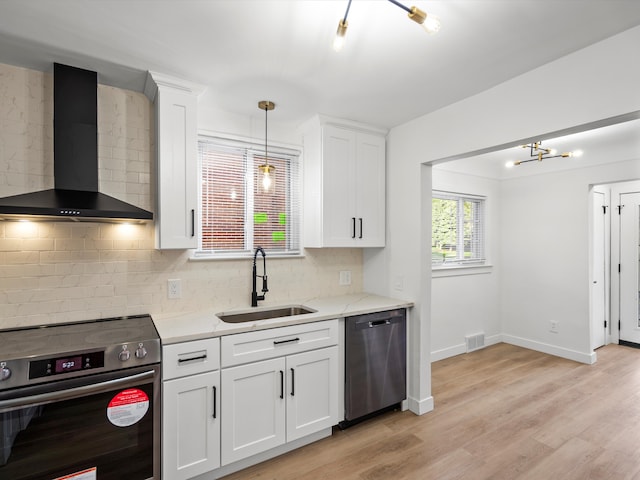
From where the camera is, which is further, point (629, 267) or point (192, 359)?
point (629, 267)

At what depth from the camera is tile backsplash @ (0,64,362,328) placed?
2.01m

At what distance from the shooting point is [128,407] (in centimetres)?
175

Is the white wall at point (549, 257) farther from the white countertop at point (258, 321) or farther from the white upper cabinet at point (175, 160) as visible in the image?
the white upper cabinet at point (175, 160)

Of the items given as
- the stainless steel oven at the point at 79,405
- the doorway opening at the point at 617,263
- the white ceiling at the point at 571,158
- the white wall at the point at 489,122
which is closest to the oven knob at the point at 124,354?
the stainless steel oven at the point at 79,405

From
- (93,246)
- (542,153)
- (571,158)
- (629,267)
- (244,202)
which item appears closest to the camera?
(93,246)

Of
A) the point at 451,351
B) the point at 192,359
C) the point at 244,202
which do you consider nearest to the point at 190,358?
the point at 192,359

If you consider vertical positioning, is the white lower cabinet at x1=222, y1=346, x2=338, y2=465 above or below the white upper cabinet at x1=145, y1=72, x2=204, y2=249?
below

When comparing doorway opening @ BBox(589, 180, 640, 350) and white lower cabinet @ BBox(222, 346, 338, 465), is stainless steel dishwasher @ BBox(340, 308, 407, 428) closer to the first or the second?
white lower cabinet @ BBox(222, 346, 338, 465)

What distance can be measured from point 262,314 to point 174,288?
2.36 ft

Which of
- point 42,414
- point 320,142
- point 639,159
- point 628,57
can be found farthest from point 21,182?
point 639,159

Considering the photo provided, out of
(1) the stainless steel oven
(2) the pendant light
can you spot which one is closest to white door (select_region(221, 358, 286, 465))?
(1) the stainless steel oven

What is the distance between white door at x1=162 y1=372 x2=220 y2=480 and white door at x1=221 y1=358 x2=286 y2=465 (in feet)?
0.21

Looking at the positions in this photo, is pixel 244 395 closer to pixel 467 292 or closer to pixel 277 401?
pixel 277 401

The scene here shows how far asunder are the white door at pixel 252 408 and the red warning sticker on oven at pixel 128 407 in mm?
447
